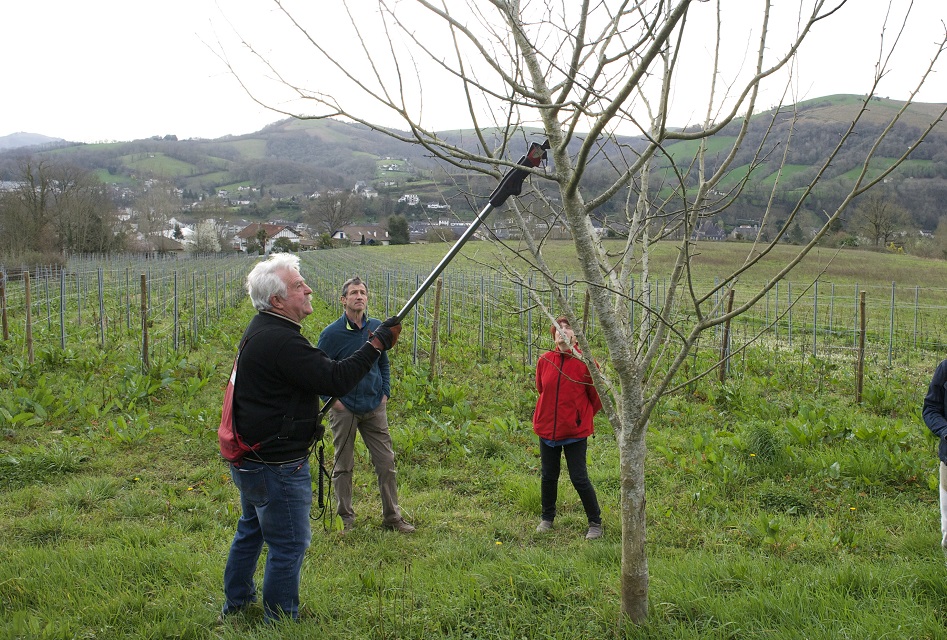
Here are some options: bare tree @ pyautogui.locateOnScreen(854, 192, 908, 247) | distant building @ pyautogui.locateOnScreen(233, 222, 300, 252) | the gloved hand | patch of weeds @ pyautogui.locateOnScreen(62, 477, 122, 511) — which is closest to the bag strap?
the gloved hand

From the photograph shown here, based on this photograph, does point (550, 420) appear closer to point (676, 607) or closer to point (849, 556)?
point (676, 607)

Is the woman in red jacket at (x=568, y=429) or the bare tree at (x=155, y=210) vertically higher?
the bare tree at (x=155, y=210)

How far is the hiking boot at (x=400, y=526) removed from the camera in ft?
14.8

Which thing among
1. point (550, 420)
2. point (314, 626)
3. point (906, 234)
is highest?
point (906, 234)

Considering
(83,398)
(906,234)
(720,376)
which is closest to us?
(83,398)

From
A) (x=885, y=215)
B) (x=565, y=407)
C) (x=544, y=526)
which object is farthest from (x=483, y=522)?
(x=885, y=215)

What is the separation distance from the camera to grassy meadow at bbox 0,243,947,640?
2873 mm

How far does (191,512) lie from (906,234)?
Result: 46.7 m

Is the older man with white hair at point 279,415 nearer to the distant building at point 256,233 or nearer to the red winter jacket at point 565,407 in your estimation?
the red winter jacket at point 565,407

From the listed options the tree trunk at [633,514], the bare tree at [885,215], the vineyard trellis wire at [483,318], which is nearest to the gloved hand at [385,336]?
the vineyard trellis wire at [483,318]

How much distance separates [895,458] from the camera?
5.36m

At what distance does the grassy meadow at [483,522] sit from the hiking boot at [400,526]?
0.13 metres

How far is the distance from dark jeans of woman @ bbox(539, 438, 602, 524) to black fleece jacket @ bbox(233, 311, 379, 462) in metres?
2.12

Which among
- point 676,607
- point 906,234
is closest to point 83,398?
point 676,607
